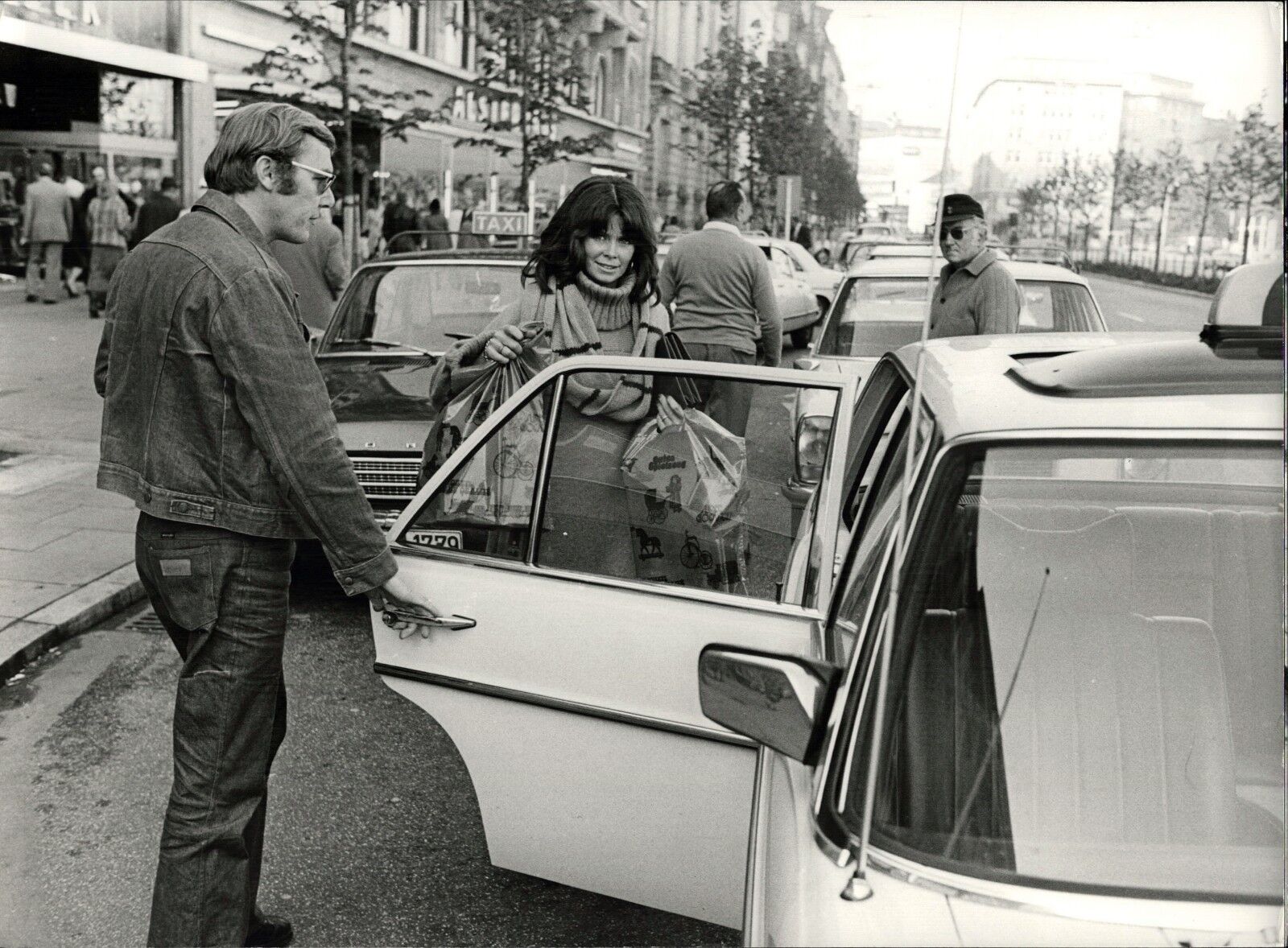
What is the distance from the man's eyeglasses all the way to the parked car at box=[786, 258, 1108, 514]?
370 centimetres

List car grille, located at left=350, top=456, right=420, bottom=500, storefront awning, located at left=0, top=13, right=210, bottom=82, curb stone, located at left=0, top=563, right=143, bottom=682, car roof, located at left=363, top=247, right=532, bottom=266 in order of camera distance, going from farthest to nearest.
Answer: storefront awning, located at left=0, top=13, right=210, bottom=82 → car roof, located at left=363, top=247, right=532, bottom=266 → car grille, located at left=350, top=456, right=420, bottom=500 → curb stone, located at left=0, top=563, right=143, bottom=682

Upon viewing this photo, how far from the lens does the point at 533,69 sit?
18703mm

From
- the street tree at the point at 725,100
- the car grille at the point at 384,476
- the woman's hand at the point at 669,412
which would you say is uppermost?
the street tree at the point at 725,100

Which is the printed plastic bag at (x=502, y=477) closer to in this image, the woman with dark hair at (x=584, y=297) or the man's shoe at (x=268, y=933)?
the woman with dark hair at (x=584, y=297)

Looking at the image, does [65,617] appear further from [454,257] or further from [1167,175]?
[1167,175]

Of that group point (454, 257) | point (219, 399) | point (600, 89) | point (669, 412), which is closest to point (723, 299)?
point (454, 257)

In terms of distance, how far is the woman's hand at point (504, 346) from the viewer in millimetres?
3912

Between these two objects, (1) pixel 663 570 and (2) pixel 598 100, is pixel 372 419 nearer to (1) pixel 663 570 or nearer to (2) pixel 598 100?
(1) pixel 663 570

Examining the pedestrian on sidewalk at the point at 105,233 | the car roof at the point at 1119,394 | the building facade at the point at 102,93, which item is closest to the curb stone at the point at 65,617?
the car roof at the point at 1119,394

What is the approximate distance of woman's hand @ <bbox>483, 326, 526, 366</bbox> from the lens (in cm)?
391

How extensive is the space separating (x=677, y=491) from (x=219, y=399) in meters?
1.05

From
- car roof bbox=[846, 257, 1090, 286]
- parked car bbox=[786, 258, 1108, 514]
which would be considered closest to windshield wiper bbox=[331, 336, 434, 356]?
parked car bbox=[786, 258, 1108, 514]

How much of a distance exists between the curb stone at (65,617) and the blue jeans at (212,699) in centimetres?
270

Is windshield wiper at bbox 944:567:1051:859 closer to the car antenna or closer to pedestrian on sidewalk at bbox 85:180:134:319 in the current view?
the car antenna
